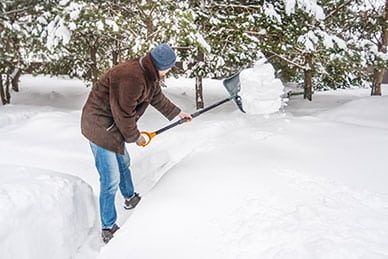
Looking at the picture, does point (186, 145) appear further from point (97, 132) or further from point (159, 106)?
point (97, 132)

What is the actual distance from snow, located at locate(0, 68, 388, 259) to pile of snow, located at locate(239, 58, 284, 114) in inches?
0.6

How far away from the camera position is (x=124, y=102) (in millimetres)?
2312

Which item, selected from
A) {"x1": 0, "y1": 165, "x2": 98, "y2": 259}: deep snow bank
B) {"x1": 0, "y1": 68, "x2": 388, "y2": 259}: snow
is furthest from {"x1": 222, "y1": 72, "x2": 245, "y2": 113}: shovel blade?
{"x1": 0, "y1": 165, "x2": 98, "y2": 259}: deep snow bank

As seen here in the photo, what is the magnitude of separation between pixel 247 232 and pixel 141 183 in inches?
80.1

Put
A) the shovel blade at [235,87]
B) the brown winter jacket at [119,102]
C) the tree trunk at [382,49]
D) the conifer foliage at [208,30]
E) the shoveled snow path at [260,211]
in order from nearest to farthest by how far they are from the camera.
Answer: the shoveled snow path at [260,211], the brown winter jacket at [119,102], the shovel blade at [235,87], the conifer foliage at [208,30], the tree trunk at [382,49]

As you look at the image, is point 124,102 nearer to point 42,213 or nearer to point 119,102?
point 119,102

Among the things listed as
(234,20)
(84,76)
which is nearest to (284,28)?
(234,20)

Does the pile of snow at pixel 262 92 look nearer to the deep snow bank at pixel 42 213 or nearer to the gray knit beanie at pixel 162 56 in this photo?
the gray knit beanie at pixel 162 56

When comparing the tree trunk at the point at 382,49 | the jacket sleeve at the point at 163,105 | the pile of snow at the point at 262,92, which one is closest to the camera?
the jacket sleeve at the point at 163,105

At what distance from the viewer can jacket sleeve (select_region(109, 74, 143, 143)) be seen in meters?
2.30

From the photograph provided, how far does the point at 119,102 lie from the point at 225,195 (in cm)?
100

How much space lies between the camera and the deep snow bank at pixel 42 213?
2215 millimetres

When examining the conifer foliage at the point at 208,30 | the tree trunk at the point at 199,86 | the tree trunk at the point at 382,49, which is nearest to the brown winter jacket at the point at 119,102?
the conifer foliage at the point at 208,30

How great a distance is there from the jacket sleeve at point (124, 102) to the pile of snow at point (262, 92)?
161 centimetres
